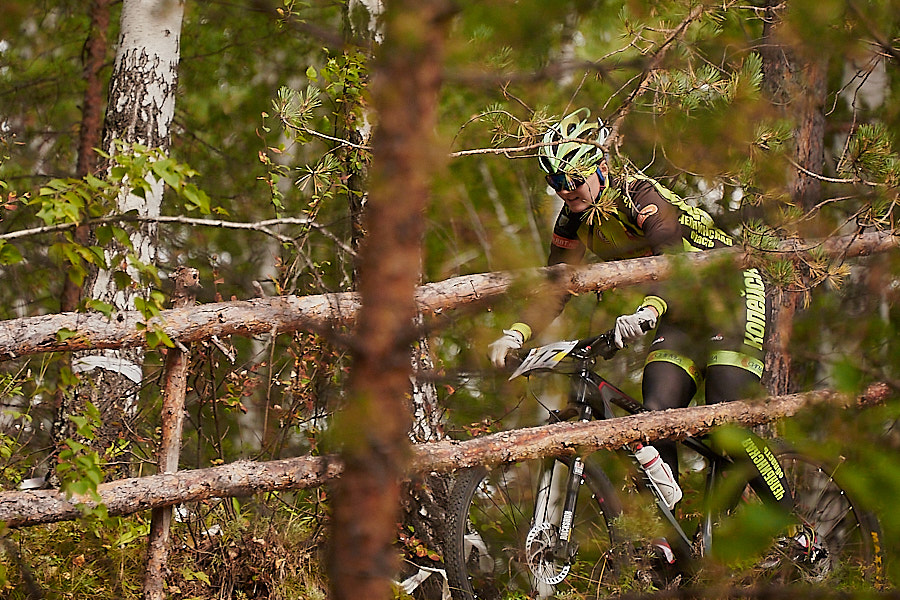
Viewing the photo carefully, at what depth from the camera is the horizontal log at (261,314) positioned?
3121 mm

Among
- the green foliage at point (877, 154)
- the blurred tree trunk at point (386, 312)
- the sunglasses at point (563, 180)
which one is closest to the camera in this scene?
the blurred tree trunk at point (386, 312)

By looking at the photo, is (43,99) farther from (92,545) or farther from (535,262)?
(535,262)

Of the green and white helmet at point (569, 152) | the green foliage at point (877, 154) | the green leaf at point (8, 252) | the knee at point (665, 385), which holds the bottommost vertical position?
the green leaf at point (8, 252)

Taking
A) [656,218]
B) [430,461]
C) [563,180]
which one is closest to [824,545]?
[656,218]

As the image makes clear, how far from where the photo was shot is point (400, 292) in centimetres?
109

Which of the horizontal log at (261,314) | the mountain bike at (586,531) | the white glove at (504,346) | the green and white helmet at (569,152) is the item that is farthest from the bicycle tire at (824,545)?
the green and white helmet at (569,152)

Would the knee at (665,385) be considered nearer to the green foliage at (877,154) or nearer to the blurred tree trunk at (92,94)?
the green foliage at (877,154)

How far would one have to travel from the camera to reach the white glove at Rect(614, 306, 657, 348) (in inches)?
137

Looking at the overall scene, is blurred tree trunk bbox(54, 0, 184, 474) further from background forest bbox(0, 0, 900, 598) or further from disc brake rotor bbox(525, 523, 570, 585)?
disc brake rotor bbox(525, 523, 570, 585)

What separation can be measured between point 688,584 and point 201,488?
80.7 inches

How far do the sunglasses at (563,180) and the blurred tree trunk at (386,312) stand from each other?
227 centimetres

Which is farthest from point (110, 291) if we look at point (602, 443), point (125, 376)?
point (602, 443)

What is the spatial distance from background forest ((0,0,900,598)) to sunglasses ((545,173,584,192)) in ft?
0.36

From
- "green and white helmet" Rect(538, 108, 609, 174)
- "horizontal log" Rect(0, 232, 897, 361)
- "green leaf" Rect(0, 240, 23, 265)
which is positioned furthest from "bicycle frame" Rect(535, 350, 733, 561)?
"green leaf" Rect(0, 240, 23, 265)
